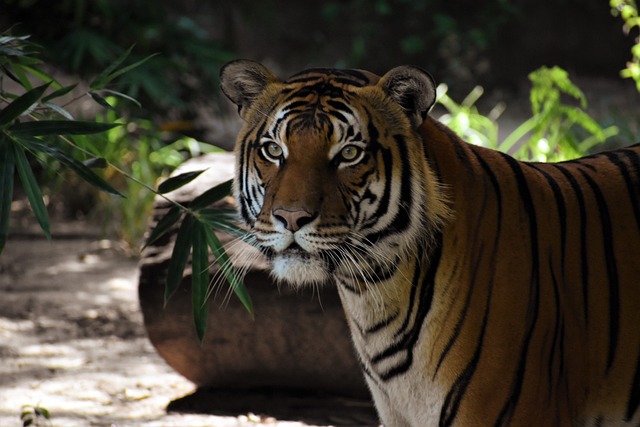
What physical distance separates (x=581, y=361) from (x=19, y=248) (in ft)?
16.6

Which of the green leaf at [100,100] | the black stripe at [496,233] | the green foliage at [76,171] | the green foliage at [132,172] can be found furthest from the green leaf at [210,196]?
the green foliage at [132,172]

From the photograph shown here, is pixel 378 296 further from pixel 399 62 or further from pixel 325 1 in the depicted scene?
pixel 325 1

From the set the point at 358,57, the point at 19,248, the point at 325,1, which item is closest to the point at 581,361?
the point at 19,248

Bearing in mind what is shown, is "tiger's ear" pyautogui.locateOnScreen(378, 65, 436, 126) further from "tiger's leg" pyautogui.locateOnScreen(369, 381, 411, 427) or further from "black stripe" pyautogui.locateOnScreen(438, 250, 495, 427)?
"tiger's leg" pyautogui.locateOnScreen(369, 381, 411, 427)

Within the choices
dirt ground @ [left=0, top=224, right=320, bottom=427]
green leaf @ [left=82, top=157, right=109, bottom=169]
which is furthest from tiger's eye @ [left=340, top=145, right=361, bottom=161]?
dirt ground @ [left=0, top=224, right=320, bottom=427]

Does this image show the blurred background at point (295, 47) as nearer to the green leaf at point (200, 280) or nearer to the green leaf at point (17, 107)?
the green leaf at point (200, 280)

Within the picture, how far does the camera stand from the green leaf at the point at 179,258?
3057 millimetres

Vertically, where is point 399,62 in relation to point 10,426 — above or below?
above

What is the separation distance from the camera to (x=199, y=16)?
13.6 m

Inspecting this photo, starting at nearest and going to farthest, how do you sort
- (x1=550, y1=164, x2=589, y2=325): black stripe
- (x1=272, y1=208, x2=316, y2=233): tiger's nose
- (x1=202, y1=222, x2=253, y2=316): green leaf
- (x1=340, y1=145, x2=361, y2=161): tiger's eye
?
1. (x1=272, y1=208, x2=316, y2=233): tiger's nose
2. (x1=340, y1=145, x2=361, y2=161): tiger's eye
3. (x1=550, y1=164, x2=589, y2=325): black stripe
4. (x1=202, y1=222, x2=253, y2=316): green leaf

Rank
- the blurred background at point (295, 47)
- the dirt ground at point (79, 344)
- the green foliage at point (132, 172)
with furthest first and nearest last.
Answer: the blurred background at point (295, 47) → the green foliage at point (132, 172) → the dirt ground at point (79, 344)

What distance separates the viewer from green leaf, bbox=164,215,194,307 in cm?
306

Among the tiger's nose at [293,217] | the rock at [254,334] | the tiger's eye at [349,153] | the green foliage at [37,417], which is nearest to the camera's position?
the tiger's nose at [293,217]

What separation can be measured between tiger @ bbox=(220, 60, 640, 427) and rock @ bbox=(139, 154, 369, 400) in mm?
1186
